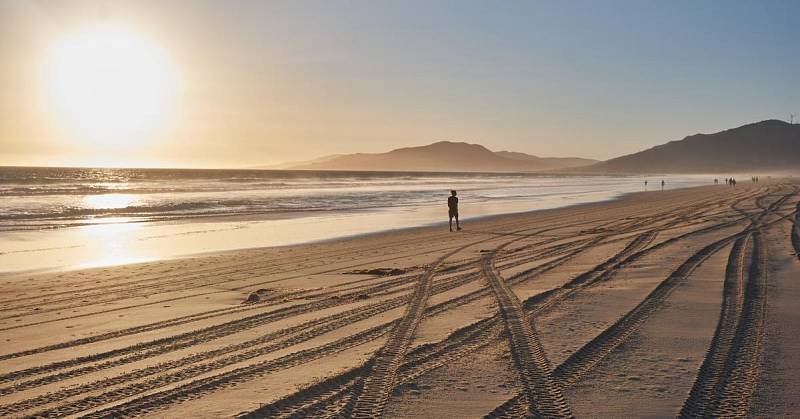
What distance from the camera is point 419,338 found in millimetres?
6410

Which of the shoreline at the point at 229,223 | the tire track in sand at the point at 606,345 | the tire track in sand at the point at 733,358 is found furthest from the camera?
the shoreline at the point at 229,223

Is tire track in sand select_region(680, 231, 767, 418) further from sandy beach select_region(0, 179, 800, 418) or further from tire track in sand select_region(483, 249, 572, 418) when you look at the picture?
tire track in sand select_region(483, 249, 572, 418)

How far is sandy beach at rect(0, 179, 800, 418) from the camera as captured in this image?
4648 mm

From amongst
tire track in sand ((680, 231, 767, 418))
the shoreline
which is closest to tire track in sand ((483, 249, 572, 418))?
tire track in sand ((680, 231, 767, 418))

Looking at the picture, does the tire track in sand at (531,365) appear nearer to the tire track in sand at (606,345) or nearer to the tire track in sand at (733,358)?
the tire track in sand at (606,345)

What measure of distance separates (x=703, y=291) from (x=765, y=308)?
1076 mm

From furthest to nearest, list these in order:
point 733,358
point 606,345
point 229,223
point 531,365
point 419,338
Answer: point 229,223 < point 419,338 < point 606,345 < point 733,358 < point 531,365

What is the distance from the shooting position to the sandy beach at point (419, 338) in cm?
465

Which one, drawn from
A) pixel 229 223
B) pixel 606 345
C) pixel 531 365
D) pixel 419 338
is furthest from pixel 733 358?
pixel 229 223

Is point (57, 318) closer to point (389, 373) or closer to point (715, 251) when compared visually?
point (389, 373)

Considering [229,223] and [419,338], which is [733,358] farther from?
[229,223]

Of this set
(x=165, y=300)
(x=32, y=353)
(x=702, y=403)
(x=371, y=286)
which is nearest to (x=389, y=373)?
(x=702, y=403)

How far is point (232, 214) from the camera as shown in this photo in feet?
98.6

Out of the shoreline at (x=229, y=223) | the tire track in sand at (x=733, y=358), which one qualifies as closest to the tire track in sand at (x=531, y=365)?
the tire track in sand at (x=733, y=358)
